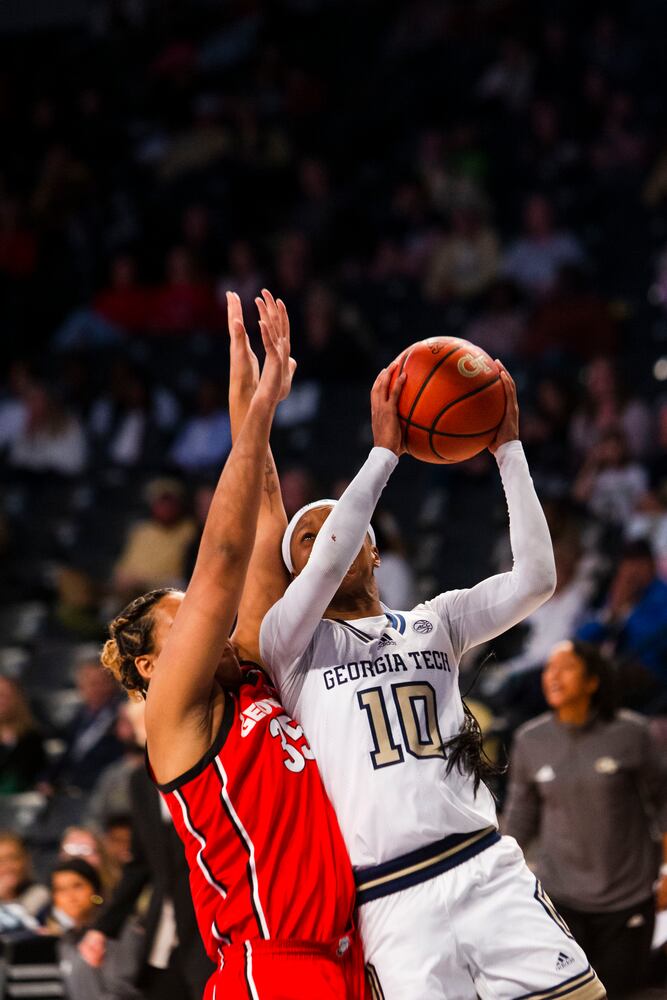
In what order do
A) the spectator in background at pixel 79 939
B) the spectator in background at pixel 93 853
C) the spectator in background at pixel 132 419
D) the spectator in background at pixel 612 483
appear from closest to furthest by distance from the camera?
the spectator in background at pixel 79 939 → the spectator in background at pixel 93 853 → the spectator in background at pixel 612 483 → the spectator in background at pixel 132 419

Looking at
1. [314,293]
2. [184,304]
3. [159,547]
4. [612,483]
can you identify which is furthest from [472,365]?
[184,304]

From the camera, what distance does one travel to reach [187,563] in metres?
9.89

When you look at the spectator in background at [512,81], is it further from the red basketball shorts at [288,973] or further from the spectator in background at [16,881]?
the red basketball shorts at [288,973]

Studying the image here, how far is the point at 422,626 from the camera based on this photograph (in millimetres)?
3641

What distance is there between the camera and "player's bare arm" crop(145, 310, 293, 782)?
3.23 metres

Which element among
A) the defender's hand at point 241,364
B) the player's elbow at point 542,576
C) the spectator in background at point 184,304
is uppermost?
the spectator in background at point 184,304

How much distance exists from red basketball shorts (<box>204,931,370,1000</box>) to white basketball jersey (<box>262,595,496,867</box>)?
0.23 metres

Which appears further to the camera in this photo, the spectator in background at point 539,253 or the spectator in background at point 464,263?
the spectator in background at point 464,263

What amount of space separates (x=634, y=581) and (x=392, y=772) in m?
4.63

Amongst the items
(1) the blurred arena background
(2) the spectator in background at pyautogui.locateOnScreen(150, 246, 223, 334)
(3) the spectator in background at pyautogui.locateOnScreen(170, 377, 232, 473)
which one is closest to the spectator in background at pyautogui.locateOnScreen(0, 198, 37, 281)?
(1) the blurred arena background

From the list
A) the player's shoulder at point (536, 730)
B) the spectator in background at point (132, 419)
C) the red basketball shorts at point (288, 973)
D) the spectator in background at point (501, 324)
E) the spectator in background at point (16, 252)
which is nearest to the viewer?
the red basketball shorts at point (288, 973)

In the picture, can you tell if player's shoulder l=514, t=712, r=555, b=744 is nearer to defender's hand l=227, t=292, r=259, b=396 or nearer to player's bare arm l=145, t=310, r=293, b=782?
defender's hand l=227, t=292, r=259, b=396

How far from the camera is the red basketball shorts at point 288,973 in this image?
3176 mm

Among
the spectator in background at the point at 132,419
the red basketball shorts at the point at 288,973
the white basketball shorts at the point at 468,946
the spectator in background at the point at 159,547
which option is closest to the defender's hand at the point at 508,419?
the white basketball shorts at the point at 468,946
